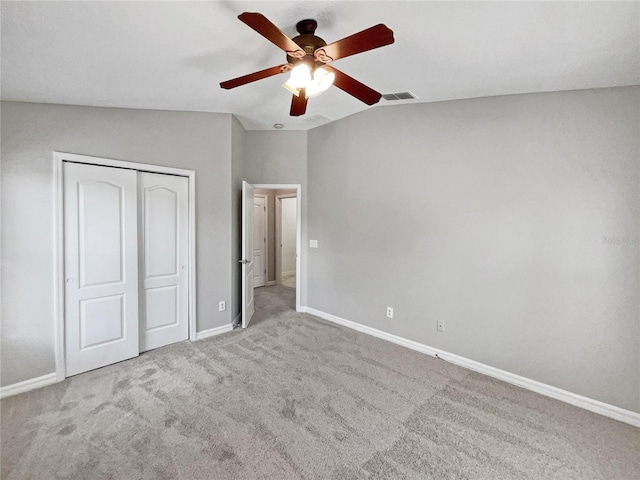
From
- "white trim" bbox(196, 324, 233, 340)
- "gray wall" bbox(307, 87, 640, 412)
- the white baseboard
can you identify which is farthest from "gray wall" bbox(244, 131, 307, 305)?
the white baseboard

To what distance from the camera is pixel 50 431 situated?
77.5 inches

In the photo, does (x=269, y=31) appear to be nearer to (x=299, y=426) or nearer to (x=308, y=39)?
(x=308, y=39)

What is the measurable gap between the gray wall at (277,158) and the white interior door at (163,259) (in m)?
1.30

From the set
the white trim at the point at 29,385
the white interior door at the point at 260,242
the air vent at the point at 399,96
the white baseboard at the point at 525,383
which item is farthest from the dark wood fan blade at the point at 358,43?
the white interior door at the point at 260,242

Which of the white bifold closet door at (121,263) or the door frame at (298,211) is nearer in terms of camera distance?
the white bifold closet door at (121,263)

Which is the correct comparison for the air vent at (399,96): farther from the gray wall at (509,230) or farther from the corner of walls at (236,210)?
the corner of walls at (236,210)

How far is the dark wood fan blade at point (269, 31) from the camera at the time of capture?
1.29 m

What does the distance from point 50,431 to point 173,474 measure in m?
1.08

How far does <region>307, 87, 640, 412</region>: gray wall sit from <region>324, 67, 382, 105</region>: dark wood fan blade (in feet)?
4.50

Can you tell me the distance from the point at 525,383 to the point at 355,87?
292 cm

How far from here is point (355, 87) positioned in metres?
1.94

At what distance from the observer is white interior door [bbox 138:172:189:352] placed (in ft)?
10.2

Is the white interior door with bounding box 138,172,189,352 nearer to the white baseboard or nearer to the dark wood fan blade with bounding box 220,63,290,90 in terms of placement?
the dark wood fan blade with bounding box 220,63,290,90

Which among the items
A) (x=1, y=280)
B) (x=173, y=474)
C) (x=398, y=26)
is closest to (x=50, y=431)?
(x=173, y=474)
